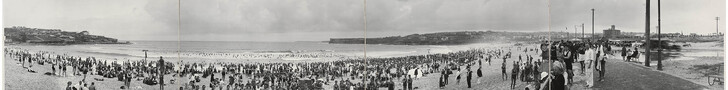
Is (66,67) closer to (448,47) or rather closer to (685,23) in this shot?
(448,47)

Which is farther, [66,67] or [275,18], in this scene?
[66,67]

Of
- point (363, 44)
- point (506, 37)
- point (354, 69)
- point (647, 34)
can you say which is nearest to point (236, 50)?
point (354, 69)

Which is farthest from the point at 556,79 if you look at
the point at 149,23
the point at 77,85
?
the point at 77,85

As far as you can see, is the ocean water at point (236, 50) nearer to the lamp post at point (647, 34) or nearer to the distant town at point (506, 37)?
the distant town at point (506, 37)

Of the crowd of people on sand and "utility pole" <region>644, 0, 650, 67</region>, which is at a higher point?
"utility pole" <region>644, 0, 650, 67</region>

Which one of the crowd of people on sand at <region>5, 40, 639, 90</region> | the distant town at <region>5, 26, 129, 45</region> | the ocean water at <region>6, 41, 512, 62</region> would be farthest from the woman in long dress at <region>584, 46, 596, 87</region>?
the distant town at <region>5, 26, 129, 45</region>

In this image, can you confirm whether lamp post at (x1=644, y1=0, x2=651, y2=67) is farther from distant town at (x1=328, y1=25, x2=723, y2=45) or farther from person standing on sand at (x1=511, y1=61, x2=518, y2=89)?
person standing on sand at (x1=511, y1=61, x2=518, y2=89)

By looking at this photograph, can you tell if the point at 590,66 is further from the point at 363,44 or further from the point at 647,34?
the point at 363,44
